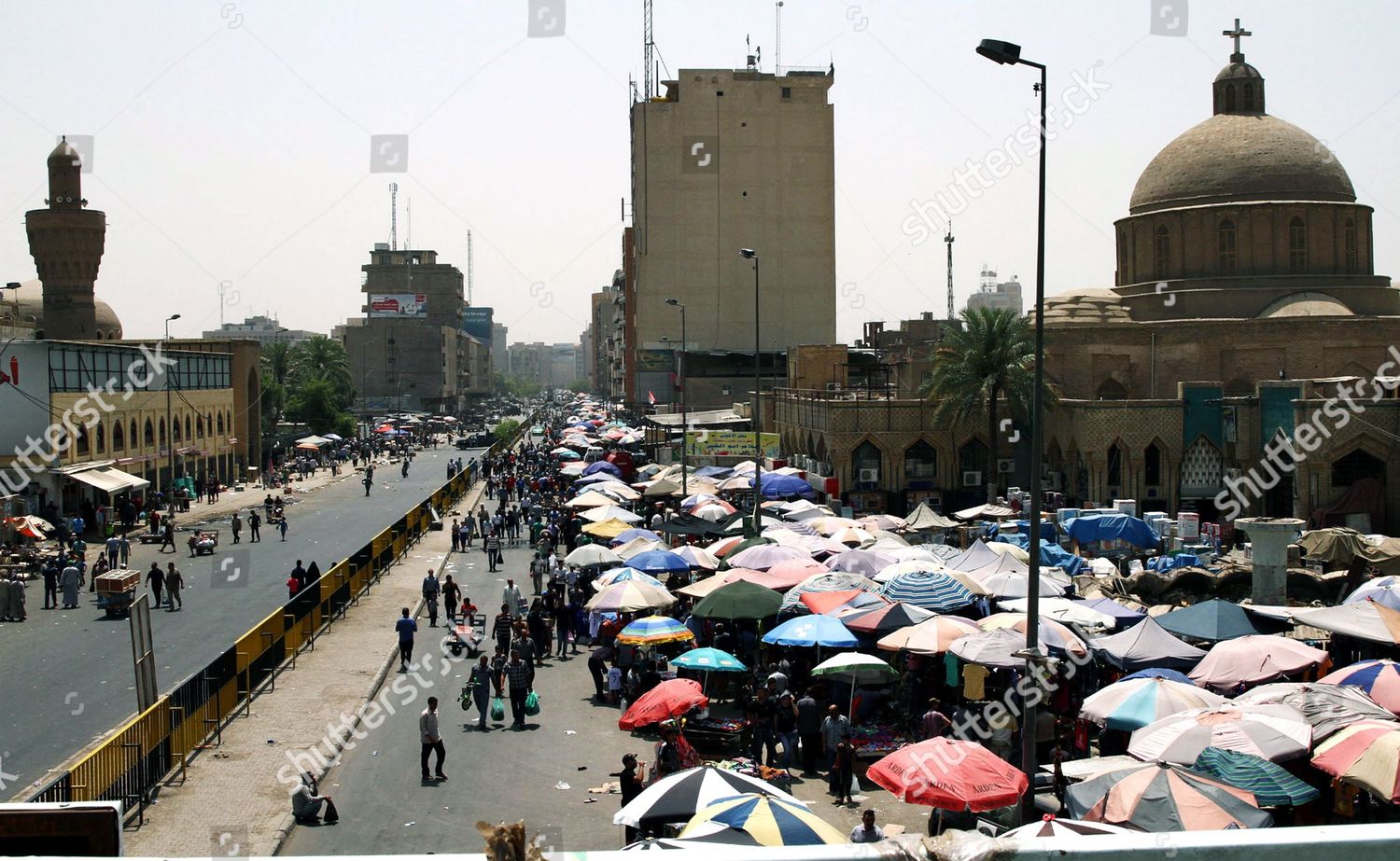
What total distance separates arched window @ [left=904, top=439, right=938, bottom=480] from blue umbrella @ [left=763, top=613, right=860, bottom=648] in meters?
24.4

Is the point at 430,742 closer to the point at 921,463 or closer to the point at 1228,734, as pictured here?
the point at 1228,734

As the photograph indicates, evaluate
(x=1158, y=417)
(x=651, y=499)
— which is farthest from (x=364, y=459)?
(x=1158, y=417)

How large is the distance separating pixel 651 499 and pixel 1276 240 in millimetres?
26589

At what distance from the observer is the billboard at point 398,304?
491 feet

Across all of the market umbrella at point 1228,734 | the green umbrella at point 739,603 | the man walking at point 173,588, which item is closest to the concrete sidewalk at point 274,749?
the man walking at point 173,588

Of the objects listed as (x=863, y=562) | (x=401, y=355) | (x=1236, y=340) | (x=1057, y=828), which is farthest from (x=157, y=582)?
(x=401, y=355)

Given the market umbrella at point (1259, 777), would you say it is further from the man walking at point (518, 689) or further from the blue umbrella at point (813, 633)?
the man walking at point (518, 689)

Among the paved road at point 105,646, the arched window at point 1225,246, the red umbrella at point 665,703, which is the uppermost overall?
the arched window at point 1225,246

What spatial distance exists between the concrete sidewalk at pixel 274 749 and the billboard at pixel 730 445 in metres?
18.7

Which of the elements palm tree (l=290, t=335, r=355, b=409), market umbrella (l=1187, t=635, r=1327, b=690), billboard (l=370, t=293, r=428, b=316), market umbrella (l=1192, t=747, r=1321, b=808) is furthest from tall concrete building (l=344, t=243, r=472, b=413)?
market umbrella (l=1192, t=747, r=1321, b=808)

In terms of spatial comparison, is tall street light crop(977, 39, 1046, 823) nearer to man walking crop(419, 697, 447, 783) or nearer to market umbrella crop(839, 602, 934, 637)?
market umbrella crop(839, 602, 934, 637)

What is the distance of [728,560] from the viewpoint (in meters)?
23.1

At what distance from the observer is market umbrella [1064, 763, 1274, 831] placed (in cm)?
994

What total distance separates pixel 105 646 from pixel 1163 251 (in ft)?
135
